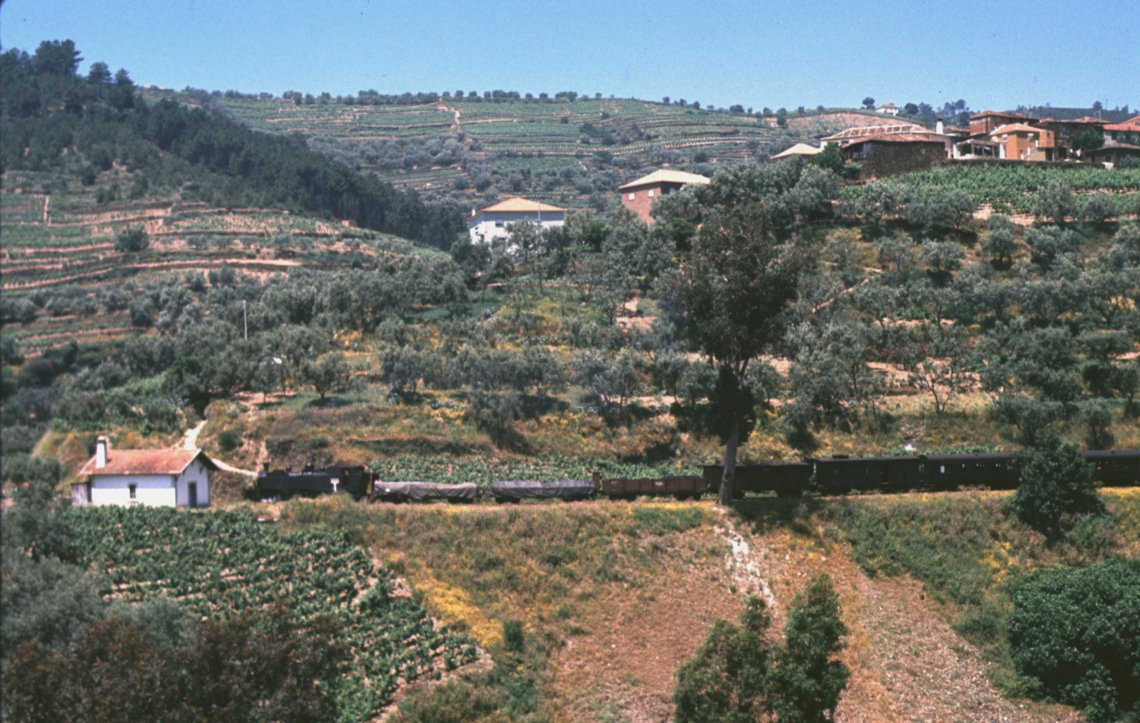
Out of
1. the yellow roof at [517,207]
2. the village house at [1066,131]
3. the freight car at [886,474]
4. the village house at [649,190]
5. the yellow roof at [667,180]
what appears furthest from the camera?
the yellow roof at [517,207]

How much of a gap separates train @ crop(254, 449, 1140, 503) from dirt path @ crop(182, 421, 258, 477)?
191 cm

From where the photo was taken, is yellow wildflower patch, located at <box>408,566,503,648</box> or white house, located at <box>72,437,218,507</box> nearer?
yellow wildflower patch, located at <box>408,566,503,648</box>

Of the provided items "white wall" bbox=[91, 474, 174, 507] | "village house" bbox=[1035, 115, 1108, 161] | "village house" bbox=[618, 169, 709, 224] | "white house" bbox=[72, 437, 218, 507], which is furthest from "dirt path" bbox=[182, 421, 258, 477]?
"village house" bbox=[1035, 115, 1108, 161]

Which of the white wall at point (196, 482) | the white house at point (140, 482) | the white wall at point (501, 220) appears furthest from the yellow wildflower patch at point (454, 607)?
the white wall at point (501, 220)

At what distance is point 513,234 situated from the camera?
7888 cm

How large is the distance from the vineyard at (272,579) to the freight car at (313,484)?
6.86 ft

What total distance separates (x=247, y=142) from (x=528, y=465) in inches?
3584

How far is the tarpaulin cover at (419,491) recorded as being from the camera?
1527 inches

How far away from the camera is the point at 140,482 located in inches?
1558

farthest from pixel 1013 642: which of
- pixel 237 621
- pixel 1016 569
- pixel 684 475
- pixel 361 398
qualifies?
pixel 361 398

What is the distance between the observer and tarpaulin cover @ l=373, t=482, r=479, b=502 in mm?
38781

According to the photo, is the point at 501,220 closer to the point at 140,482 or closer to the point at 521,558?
the point at 140,482

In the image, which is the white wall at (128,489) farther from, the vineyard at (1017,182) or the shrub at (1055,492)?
the vineyard at (1017,182)

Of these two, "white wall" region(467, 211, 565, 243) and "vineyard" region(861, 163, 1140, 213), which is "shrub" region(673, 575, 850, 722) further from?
"white wall" region(467, 211, 565, 243)
